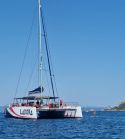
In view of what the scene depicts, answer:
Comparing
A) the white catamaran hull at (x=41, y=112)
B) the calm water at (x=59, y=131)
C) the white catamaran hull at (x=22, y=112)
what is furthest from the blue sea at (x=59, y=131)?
the white catamaran hull at (x=41, y=112)

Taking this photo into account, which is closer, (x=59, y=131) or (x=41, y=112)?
(x=59, y=131)

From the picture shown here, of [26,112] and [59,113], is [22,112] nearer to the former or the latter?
[26,112]

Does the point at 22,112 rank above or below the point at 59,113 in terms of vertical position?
above

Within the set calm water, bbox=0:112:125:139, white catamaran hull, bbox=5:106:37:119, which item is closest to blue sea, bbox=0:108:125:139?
calm water, bbox=0:112:125:139

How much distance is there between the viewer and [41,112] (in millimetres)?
85188

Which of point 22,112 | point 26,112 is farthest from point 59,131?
point 22,112

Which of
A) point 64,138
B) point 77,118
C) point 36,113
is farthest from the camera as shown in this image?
point 77,118

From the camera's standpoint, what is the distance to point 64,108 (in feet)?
281

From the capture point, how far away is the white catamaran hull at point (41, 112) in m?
84.3

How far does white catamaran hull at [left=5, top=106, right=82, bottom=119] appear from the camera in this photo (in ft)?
277

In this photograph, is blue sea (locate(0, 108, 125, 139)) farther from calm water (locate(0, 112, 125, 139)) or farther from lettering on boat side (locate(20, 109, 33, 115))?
lettering on boat side (locate(20, 109, 33, 115))

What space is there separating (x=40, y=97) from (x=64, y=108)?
4731mm

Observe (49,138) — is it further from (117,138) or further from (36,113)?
(36,113)

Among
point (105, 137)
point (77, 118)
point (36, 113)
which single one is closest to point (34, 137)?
point (105, 137)
